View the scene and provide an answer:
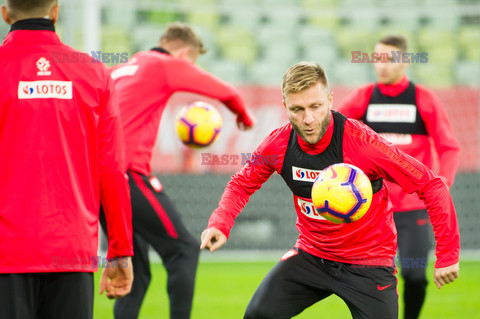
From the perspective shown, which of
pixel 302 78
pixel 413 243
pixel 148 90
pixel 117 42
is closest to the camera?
pixel 302 78

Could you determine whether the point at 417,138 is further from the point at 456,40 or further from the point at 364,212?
the point at 456,40

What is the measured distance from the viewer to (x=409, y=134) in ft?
18.4

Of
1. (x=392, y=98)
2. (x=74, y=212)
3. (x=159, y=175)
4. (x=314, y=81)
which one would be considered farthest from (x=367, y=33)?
(x=74, y=212)

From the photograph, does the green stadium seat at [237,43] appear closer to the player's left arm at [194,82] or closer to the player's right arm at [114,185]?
the player's left arm at [194,82]

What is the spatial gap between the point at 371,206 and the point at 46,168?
1.85m

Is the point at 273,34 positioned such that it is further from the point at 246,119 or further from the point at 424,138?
the point at 246,119

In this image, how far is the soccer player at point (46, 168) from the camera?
268 cm

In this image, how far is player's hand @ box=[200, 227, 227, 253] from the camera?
3.57 m

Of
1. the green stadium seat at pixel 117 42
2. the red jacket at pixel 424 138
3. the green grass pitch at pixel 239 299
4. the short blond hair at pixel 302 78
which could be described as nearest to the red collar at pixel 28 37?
the short blond hair at pixel 302 78

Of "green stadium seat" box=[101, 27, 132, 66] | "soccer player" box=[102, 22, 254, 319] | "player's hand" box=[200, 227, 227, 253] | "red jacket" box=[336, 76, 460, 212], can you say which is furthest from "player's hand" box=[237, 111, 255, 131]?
"green stadium seat" box=[101, 27, 132, 66]

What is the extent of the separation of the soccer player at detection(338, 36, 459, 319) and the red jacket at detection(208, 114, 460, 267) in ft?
5.29

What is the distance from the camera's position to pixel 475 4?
13.8 meters

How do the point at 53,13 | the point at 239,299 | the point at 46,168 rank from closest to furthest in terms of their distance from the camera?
the point at 46,168 < the point at 53,13 < the point at 239,299

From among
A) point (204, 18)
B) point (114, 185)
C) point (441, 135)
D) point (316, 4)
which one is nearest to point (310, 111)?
point (114, 185)
